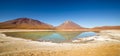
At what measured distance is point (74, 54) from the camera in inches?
175

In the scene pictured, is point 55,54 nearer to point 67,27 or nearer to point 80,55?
point 80,55

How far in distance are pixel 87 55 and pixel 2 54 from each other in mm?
2727

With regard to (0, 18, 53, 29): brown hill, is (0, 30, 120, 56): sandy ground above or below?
below

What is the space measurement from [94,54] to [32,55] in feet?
6.59

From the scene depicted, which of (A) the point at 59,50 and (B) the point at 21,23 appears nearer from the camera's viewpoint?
(A) the point at 59,50

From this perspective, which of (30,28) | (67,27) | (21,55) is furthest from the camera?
(67,27)

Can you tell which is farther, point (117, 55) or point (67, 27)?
point (67, 27)

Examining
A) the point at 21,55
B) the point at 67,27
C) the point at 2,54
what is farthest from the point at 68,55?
the point at 67,27

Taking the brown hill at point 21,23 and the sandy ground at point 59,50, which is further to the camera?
the brown hill at point 21,23

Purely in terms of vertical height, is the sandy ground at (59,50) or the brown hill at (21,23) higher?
the brown hill at (21,23)

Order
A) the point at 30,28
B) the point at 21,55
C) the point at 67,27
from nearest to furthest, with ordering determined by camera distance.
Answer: the point at 21,55 → the point at 30,28 → the point at 67,27

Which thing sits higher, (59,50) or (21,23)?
(21,23)

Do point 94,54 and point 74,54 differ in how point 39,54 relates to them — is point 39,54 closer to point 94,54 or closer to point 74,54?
point 74,54

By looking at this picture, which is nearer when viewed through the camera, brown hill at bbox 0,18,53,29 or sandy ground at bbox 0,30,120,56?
sandy ground at bbox 0,30,120,56
